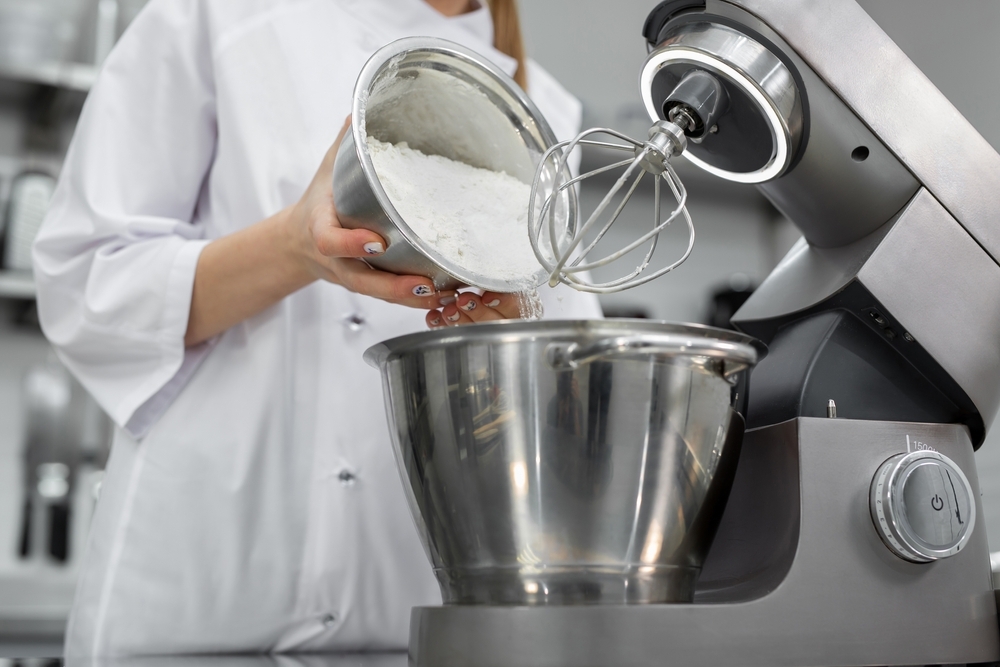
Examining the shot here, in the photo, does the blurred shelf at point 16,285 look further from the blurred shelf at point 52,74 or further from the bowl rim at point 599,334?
the bowl rim at point 599,334

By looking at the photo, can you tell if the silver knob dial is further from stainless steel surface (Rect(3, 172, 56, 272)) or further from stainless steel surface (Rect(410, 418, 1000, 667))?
stainless steel surface (Rect(3, 172, 56, 272))

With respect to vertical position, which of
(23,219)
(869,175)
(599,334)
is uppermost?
(23,219)

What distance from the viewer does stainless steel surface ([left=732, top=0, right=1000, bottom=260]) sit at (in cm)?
45

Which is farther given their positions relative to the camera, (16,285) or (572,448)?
(16,285)

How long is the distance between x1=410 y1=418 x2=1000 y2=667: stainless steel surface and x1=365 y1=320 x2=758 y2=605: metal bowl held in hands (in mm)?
19

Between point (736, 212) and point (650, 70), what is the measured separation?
159cm

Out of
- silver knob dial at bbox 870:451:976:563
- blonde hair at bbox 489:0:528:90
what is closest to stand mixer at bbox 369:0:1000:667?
silver knob dial at bbox 870:451:976:563

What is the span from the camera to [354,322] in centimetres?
68

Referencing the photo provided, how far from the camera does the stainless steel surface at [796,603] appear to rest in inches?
14.2

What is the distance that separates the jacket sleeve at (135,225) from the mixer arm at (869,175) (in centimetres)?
39

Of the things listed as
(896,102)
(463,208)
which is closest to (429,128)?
(463,208)

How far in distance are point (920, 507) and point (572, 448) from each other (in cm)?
18

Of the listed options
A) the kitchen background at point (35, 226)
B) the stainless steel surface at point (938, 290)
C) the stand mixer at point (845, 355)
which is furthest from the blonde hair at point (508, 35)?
the kitchen background at point (35, 226)

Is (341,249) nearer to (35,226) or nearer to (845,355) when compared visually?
(845,355)
